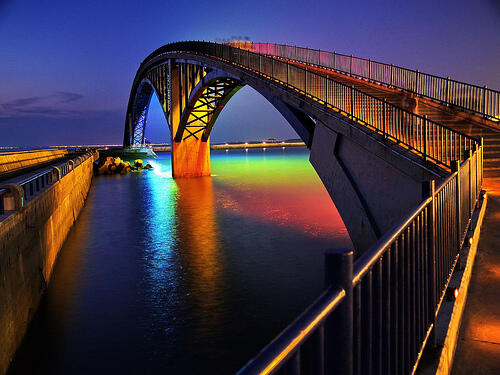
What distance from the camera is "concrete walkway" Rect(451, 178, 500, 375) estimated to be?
4.05 meters

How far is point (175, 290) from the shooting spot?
10977mm

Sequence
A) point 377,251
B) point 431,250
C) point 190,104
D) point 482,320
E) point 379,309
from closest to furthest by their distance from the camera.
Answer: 1. point 377,251
2. point 379,309
3. point 431,250
4. point 482,320
5. point 190,104

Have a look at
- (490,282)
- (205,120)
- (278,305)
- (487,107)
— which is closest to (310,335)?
(490,282)

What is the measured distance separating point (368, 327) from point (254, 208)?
22757mm

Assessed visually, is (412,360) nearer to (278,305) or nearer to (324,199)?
(278,305)

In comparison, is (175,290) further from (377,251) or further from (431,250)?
(377,251)

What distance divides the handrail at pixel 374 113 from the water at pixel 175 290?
430cm

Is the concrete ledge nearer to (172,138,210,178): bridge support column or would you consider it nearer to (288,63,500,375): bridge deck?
(288,63,500,375): bridge deck

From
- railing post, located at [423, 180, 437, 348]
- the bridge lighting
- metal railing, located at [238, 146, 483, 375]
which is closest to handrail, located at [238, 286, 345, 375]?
metal railing, located at [238, 146, 483, 375]

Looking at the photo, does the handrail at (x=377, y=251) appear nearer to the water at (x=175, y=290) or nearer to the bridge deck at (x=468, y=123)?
the water at (x=175, y=290)

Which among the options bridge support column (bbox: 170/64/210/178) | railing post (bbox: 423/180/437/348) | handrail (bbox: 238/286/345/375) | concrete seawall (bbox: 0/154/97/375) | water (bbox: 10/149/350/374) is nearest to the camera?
handrail (bbox: 238/286/345/375)

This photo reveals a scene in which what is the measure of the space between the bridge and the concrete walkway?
208 millimetres

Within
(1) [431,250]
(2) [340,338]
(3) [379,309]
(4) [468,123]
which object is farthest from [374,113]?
(2) [340,338]

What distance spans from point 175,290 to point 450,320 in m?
7.72
